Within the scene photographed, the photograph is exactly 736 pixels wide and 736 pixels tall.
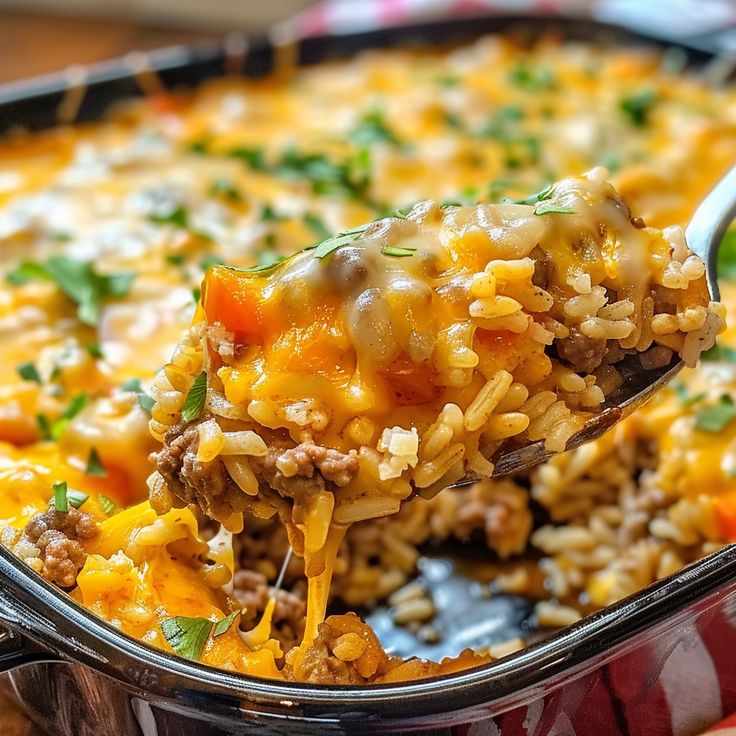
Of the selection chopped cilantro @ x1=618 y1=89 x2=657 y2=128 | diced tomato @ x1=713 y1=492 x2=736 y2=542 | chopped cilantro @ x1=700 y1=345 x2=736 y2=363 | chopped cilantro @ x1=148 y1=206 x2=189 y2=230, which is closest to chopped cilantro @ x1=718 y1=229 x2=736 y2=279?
chopped cilantro @ x1=700 y1=345 x2=736 y2=363

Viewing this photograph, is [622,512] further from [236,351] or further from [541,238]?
[236,351]

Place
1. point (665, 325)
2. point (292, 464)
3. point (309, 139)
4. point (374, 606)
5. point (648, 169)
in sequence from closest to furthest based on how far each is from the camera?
point (292, 464) < point (665, 325) < point (374, 606) < point (648, 169) < point (309, 139)

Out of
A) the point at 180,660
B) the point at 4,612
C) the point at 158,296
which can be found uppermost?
the point at 158,296

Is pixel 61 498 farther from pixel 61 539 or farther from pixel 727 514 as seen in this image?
pixel 727 514

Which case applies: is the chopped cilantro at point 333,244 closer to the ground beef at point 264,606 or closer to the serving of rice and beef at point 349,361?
the serving of rice and beef at point 349,361

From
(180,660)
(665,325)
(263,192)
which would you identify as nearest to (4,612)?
(180,660)

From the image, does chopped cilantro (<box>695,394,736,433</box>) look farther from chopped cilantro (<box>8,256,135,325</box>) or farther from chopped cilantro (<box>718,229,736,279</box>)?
chopped cilantro (<box>8,256,135,325</box>)

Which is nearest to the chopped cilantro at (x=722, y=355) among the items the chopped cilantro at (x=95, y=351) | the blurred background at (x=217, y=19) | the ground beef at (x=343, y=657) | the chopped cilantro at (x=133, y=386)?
the ground beef at (x=343, y=657)
